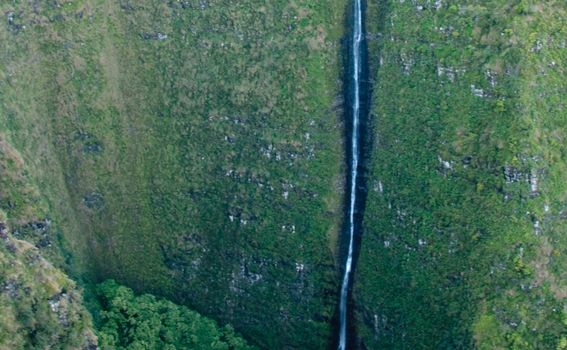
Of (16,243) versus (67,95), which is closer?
(16,243)

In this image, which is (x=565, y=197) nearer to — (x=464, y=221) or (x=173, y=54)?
(x=464, y=221)

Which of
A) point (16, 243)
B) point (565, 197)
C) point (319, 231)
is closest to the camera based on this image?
point (16, 243)

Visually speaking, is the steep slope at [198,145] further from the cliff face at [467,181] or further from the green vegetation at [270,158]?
the cliff face at [467,181]

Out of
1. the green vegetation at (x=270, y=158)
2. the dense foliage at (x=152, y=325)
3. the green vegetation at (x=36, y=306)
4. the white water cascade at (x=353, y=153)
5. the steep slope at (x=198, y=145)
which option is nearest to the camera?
the green vegetation at (x=36, y=306)

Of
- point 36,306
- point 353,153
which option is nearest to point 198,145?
point 353,153

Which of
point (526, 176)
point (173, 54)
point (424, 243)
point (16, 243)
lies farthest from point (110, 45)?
point (526, 176)

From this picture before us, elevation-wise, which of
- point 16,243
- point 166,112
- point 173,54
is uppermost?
point 173,54

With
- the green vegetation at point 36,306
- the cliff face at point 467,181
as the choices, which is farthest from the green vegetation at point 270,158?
the green vegetation at point 36,306
